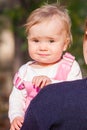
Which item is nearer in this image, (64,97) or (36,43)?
(64,97)

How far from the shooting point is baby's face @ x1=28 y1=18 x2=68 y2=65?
2.62m

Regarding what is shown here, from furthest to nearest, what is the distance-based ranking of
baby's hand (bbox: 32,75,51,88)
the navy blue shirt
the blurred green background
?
the blurred green background → baby's hand (bbox: 32,75,51,88) → the navy blue shirt

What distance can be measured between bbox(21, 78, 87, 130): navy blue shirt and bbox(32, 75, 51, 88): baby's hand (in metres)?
0.29

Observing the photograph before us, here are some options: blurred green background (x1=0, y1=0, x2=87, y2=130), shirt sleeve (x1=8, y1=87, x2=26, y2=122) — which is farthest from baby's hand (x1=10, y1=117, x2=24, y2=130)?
blurred green background (x1=0, y1=0, x2=87, y2=130)

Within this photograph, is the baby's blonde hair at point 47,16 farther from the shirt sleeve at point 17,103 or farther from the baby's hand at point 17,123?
the baby's hand at point 17,123

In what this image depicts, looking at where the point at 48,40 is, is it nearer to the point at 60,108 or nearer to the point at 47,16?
the point at 47,16

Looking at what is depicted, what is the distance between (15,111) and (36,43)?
0.32m

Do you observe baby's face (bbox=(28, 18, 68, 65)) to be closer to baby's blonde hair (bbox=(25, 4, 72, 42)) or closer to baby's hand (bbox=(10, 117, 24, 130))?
baby's blonde hair (bbox=(25, 4, 72, 42))

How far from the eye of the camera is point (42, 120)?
2.25 metres

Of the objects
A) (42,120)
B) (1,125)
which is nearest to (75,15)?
(1,125)

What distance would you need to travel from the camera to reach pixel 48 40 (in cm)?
263

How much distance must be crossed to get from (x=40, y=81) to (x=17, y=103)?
0.61ft

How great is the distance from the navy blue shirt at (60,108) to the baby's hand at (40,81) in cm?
29

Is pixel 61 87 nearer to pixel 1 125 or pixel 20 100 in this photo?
pixel 20 100
